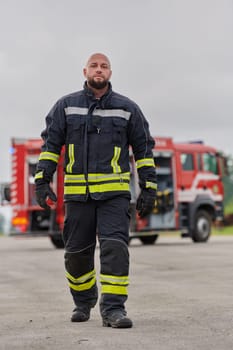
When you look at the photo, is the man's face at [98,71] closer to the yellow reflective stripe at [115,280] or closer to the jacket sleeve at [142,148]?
the jacket sleeve at [142,148]

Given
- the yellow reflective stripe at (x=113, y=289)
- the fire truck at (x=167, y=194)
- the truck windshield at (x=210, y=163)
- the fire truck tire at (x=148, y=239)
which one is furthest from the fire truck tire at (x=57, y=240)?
the yellow reflective stripe at (x=113, y=289)

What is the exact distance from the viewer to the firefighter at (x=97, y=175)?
6.50 m

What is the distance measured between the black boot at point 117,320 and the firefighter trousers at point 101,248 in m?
0.05

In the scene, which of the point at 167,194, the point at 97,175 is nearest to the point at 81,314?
the point at 97,175

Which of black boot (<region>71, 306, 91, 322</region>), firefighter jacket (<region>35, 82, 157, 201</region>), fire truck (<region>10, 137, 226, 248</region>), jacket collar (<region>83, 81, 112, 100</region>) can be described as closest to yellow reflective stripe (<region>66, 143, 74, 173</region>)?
firefighter jacket (<region>35, 82, 157, 201</region>)

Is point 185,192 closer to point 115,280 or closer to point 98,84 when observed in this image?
point 98,84

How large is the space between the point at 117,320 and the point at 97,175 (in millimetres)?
1075

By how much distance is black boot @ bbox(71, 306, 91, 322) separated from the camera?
21.7 feet

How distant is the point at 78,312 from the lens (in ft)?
21.9

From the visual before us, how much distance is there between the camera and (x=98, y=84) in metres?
6.62

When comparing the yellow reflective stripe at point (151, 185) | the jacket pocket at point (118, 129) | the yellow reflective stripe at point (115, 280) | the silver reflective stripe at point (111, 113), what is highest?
the silver reflective stripe at point (111, 113)

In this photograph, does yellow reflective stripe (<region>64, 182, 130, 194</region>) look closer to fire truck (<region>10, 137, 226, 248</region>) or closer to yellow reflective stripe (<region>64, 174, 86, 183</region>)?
yellow reflective stripe (<region>64, 174, 86, 183</region>)

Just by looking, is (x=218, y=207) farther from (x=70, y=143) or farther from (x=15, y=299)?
(x=70, y=143)

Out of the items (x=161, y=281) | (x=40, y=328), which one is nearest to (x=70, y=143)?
(x=40, y=328)
